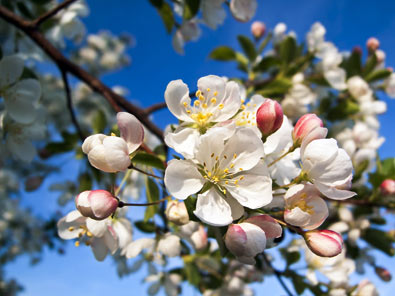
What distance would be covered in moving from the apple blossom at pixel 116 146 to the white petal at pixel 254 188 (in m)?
0.29

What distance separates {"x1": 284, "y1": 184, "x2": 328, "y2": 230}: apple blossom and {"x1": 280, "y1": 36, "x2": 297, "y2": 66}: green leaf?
1731mm

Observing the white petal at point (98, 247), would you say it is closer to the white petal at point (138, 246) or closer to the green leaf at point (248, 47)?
the white petal at point (138, 246)

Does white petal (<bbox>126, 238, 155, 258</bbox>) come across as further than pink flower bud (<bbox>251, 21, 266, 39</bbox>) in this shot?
No

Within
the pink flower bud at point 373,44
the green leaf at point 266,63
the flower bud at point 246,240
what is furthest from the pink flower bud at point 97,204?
the pink flower bud at point 373,44

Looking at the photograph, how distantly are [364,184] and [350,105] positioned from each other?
0.58 m

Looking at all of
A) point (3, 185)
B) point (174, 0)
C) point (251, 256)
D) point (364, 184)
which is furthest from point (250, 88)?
point (3, 185)

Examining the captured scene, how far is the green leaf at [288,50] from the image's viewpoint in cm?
233

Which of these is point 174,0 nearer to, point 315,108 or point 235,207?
point 235,207

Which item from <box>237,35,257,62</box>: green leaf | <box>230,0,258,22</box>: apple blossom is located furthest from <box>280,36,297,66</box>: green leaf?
<box>230,0,258,22</box>: apple blossom

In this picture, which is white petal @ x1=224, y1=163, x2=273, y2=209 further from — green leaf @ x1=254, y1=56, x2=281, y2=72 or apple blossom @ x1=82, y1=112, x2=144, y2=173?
green leaf @ x1=254, y1=56, x2=281, y2=72

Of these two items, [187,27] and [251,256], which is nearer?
[251,256]

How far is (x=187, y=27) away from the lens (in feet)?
5.71

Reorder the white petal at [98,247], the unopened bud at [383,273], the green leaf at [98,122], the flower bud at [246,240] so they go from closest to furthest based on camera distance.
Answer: the flower bud at [246,240] < the white petal at [98,247] < the green leaf at [98,122] < the unopened bud at [383,273]

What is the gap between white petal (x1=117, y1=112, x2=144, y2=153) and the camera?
85cm
